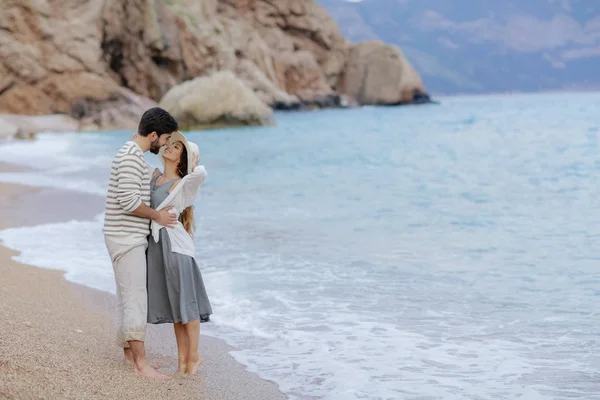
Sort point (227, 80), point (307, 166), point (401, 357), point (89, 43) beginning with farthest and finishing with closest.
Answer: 1. point (89, 43)
2. point (227, 80)
3. point (307, 166)
4. point (401, 357)

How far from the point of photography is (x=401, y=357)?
5234 millimetres

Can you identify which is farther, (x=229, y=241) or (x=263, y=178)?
(x=263, y=178)

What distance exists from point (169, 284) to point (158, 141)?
0.82m

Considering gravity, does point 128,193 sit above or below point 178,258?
above

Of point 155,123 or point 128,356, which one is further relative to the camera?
point 128,356

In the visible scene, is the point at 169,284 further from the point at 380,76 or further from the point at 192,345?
the point at 380,76

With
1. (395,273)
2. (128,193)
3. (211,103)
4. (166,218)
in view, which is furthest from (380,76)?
(128,193)

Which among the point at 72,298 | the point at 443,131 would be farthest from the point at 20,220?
the point at 443,131

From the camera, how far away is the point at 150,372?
14.7ft

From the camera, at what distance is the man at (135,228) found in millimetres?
4426

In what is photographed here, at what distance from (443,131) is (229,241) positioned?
29.8m

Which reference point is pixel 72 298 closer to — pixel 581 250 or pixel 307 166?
pixel 581 250

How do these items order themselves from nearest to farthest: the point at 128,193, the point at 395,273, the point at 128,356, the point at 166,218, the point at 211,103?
the point at 128,193 < the point at 166,218 < the point at 128,356 < the point at 395,273 < the point at 211,103

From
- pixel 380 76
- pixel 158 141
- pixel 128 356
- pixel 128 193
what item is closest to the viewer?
pixel 128 193
